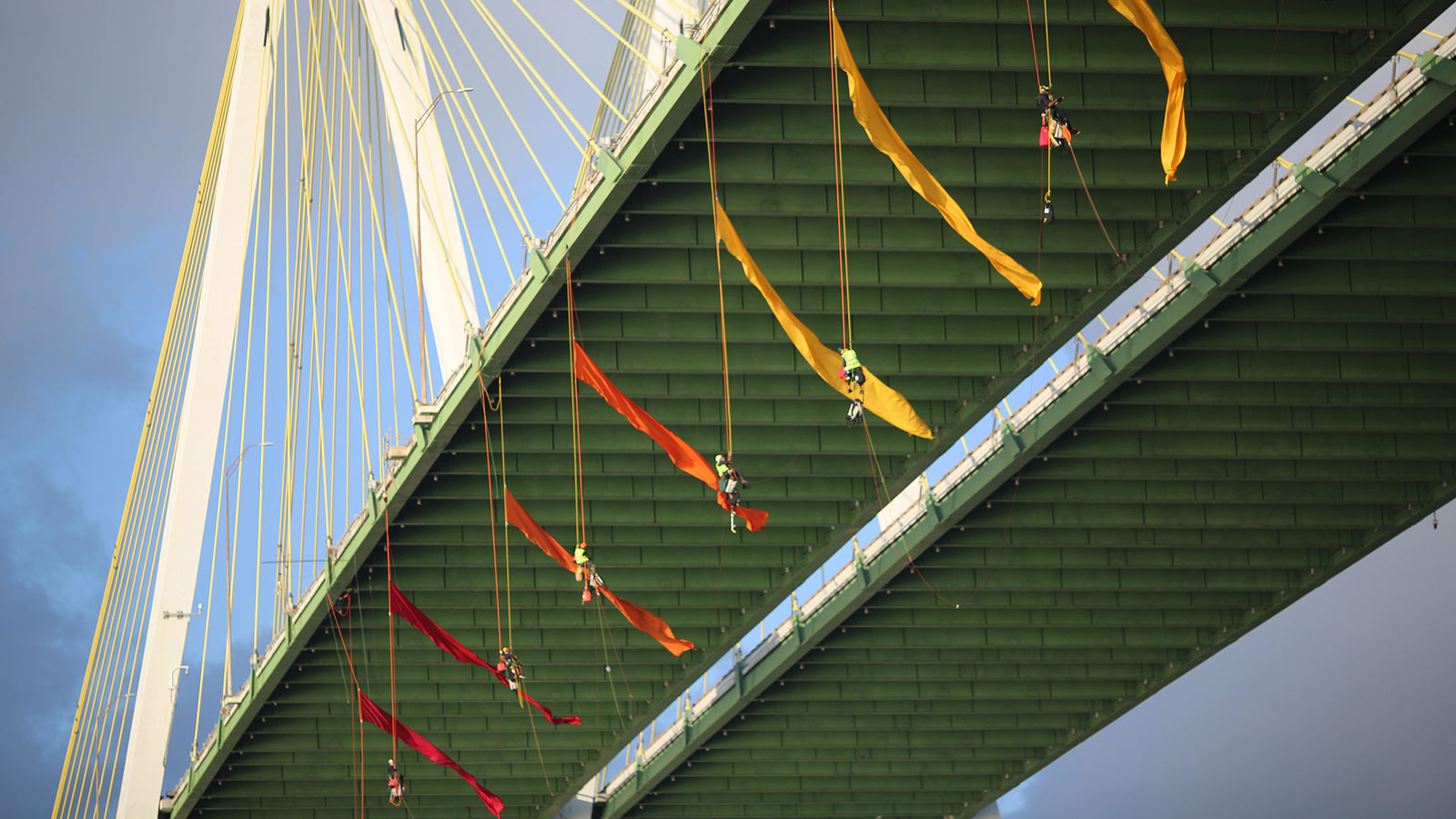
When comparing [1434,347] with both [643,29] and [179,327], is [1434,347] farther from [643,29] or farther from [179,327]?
[179,327]

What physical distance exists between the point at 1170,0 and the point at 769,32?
633 centimetres

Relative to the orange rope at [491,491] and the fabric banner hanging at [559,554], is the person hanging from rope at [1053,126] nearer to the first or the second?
the fabric banner hanging at [559,554]

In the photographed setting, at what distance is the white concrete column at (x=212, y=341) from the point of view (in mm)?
36562

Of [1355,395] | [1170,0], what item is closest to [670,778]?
[1355,395]

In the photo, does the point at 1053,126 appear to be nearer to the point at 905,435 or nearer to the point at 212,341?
the point at 905,435

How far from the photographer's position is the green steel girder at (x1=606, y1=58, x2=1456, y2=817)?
1281 inches

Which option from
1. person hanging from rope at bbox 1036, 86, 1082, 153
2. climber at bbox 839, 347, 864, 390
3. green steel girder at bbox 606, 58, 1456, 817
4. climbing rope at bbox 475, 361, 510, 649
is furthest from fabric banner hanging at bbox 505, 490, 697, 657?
person hanging from rope at bbox 1036, 86, 1082, 153

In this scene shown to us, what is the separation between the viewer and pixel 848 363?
1712cm

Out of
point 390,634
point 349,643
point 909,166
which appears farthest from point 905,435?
point 909,166

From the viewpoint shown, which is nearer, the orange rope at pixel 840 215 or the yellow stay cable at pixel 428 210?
the orange rope at pixel 840 215

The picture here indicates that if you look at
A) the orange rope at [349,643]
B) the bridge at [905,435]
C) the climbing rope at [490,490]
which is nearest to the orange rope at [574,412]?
the bridge at [905,435]

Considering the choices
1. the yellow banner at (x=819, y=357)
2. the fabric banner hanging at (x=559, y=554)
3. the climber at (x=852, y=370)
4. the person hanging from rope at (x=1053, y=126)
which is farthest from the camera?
the fabric banner hanging at (x=559, y=554)

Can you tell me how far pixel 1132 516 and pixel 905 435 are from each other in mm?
7777

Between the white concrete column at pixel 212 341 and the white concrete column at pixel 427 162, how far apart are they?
395cm
